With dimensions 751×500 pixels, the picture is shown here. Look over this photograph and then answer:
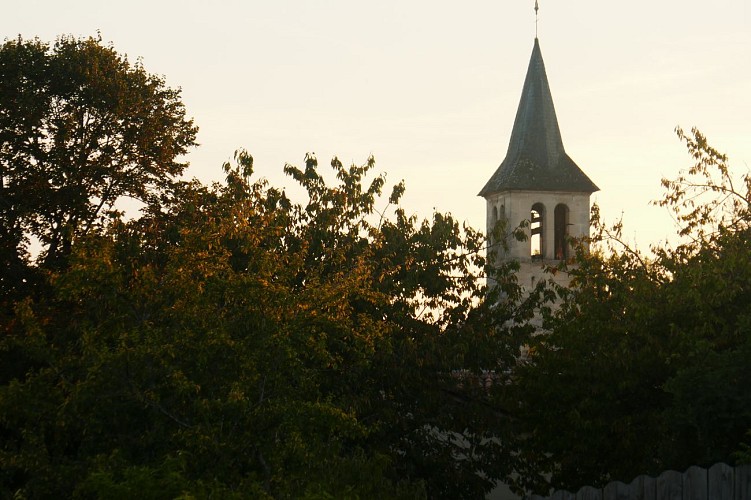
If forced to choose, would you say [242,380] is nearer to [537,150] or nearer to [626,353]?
[626,353]

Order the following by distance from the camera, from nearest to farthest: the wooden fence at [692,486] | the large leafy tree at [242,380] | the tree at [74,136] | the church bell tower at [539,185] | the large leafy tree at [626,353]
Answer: the wooden fence at [692,486]
the large leafy tree at [242,380]
the large leafy tree at [626,353]
the tree at [74,136]
the church bell tower at [539,185]

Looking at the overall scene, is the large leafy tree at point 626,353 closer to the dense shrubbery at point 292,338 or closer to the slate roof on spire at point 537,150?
the dense shrubbery at point 292,338

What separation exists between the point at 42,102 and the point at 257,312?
1651cm

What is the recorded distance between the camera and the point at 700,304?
1045 inches

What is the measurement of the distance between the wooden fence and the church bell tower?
177ft

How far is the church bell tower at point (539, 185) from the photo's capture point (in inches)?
2744

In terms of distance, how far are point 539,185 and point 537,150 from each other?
6.43ft

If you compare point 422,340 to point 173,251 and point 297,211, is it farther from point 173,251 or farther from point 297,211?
point 173,251

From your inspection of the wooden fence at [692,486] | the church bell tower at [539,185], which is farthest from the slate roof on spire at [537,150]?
the wooden fence at [692,486]

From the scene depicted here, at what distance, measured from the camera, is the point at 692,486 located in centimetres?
1458

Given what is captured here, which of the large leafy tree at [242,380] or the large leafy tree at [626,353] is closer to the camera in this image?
the large leafy tree at [242,380]

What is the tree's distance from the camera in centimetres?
3325

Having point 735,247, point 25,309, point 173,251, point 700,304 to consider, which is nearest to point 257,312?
point 173,251

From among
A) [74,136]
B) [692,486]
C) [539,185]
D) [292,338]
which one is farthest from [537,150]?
[692,486]
